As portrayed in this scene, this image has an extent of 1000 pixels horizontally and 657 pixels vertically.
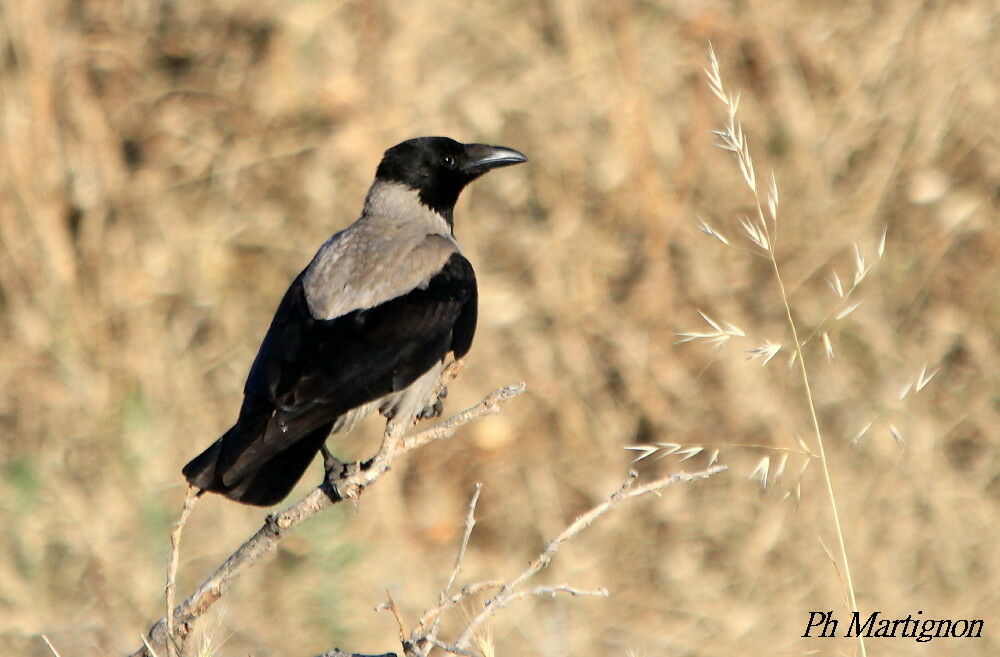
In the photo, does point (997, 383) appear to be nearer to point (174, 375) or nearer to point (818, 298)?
point (818, 298)

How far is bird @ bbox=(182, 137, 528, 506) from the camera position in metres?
3.50

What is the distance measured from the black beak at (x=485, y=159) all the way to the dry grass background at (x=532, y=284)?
5.21 feet

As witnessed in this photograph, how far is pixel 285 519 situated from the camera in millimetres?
2768

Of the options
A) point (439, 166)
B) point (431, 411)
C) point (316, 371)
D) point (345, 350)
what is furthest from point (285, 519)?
point (439, 166)

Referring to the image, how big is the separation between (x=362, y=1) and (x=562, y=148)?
4.37ft

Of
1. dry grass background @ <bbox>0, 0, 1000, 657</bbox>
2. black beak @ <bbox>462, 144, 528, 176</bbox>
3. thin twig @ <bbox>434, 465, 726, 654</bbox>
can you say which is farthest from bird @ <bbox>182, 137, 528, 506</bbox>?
dry grass background @ <bbox>0, 0, 1000, 657</bbox>

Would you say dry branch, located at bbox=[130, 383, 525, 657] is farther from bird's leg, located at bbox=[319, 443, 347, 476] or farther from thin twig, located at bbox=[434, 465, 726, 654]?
bird's leg, located at bbox=[319, 443, 347, 476]

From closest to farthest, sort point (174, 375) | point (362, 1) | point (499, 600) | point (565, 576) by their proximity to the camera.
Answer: point (499, 600), point (565, 576), point (174, 375), point (362, 1)

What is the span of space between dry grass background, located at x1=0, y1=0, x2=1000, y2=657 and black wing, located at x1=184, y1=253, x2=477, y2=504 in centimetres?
217

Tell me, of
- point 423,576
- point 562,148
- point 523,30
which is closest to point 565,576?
point 423,576

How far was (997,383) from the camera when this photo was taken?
6.16 meters

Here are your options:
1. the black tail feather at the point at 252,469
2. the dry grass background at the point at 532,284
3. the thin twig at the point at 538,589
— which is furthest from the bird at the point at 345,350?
the dry grass background at the point at 532,284

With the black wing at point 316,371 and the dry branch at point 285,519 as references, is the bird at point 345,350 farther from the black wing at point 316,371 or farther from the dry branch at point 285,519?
the dry branch at point 285,519

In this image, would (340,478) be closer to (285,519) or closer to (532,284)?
(285,519)
